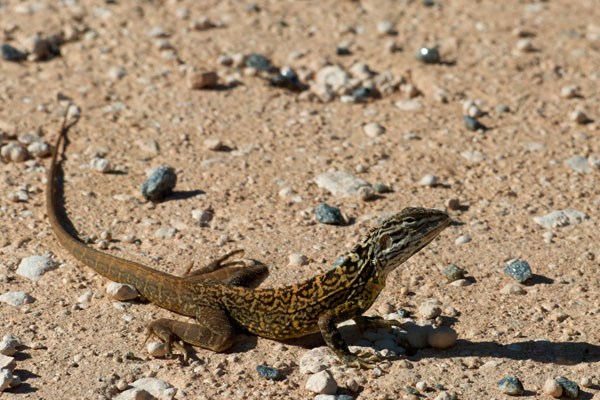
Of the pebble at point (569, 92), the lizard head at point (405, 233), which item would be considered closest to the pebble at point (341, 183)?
the lizard head at point (405, 233)

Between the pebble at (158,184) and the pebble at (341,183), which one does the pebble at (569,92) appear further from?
the pebble at (158,184)

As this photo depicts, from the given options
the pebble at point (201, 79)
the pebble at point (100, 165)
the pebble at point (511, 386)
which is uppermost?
the pebble at point (201, 79)

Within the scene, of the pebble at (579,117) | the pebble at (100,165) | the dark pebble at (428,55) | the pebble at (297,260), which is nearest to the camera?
the pebble at (297,260)

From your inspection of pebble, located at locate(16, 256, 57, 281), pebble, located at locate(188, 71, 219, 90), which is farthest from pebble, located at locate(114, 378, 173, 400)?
pebble, located at locate(188, 71, 219, 90)

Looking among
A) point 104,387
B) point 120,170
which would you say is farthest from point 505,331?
point 120,170

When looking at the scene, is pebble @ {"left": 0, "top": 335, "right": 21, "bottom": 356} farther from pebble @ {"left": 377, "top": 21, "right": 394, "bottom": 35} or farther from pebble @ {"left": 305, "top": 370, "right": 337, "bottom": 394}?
pebble @ {"left": 377, "top": 21, "right": 394, "bottom": 35}

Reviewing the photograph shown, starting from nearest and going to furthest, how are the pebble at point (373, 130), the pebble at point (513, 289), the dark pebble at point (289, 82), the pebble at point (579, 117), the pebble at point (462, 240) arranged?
the pebble at point (513, 289), the pebble at point (462, 240), the pebble at point (373, 130), the pebble at point (579, 117), the dark pebble at point (289, 82)
